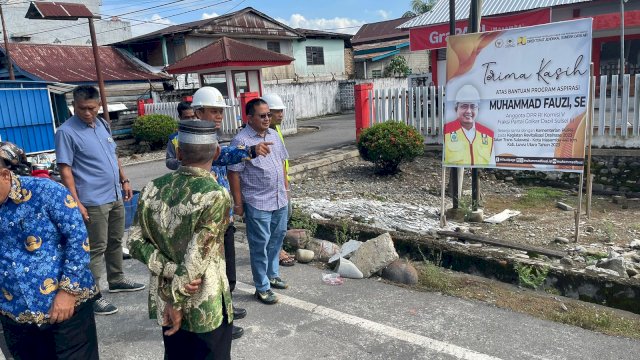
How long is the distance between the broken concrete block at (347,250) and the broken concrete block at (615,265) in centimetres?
220

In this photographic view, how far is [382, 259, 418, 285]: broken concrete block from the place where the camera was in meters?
4.36

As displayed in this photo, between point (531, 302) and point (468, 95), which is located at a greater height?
point (468, 95)

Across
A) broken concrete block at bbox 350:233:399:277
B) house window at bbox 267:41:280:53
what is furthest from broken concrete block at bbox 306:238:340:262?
house window at bbox 267:41:280:53

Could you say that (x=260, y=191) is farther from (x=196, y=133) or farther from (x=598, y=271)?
(x=598, y=271)

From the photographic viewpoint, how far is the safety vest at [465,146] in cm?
564

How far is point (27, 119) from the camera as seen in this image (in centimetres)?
1155

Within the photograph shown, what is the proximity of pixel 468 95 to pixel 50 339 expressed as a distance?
4.83 m

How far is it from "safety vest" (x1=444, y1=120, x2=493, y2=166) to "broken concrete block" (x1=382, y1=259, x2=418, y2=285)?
1.84 meters

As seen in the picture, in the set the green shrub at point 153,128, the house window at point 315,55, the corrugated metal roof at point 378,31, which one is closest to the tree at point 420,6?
the corrugated metal roof at point 378,31

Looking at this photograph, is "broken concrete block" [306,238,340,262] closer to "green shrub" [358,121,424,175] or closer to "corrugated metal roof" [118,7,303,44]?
"green shrub" [358,121,424,175]

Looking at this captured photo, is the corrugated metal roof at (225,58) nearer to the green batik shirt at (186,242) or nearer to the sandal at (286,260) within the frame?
the sandal at (286,260)

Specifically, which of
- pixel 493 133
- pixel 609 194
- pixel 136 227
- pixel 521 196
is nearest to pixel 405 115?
pixel 521 196

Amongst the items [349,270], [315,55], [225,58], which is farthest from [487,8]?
[349,270]

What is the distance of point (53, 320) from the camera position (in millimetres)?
2297
